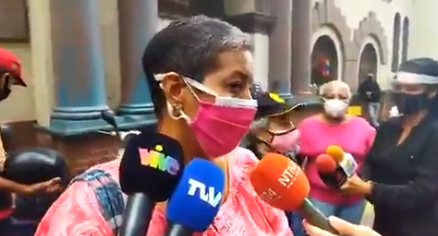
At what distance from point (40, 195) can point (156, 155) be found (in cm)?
167

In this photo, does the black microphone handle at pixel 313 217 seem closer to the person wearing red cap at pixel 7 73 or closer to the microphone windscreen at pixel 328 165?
the microphone windscreen at pixel 328 165

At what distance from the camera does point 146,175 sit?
84 cm

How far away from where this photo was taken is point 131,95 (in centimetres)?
430

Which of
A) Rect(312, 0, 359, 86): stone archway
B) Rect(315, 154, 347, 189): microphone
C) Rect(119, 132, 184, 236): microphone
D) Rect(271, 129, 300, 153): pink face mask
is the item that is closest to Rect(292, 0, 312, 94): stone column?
Rect(312, 0, 359, 86): stone archway

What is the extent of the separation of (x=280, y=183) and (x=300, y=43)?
252 inches

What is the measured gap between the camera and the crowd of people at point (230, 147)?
1.03 meters

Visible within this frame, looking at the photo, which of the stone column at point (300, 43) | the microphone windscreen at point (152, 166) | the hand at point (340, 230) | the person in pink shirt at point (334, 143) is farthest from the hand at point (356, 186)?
the stone column at point (300, 43)

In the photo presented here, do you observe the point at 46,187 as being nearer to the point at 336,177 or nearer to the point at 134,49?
the point at 336,177

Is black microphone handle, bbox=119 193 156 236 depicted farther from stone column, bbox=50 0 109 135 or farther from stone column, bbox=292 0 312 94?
stone column, bbox=292 0 312 94

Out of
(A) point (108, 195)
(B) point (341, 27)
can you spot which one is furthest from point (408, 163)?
(B) point (341, 27)

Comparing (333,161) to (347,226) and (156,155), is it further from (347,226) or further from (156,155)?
(156,155)

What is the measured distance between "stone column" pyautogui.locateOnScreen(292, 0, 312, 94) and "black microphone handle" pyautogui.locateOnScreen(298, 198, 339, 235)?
6351 mm

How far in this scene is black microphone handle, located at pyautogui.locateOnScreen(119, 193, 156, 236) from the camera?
2.59 feet

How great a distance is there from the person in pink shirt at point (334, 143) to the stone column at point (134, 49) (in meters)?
1.53
